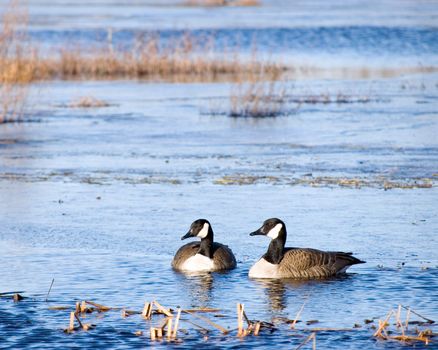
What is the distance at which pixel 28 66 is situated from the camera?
25953 mm

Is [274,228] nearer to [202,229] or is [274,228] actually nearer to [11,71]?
[202,229]

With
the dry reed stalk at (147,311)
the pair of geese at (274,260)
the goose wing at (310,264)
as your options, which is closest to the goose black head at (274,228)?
the pair of geese at (274,260)

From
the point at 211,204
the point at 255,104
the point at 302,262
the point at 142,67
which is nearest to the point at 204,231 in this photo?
the point at 302,262

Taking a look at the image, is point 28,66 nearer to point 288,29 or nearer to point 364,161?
point 364,161

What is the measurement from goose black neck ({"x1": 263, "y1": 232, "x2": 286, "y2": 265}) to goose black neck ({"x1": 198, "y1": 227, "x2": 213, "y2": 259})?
2.09 ft

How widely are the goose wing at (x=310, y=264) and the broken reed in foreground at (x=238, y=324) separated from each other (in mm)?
1384

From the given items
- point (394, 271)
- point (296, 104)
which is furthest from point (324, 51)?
point (394, 271)

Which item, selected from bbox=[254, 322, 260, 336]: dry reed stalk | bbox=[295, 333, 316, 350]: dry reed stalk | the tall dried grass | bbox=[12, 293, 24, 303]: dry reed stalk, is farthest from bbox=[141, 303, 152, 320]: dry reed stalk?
the tall dried grass

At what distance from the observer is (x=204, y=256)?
432 inches

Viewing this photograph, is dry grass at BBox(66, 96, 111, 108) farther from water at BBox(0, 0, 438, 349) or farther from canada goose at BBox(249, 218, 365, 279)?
canada goose at BBox(249, 218, 365, 279)

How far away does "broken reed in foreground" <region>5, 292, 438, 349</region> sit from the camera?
8.15 m

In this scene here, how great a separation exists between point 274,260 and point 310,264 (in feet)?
1.19

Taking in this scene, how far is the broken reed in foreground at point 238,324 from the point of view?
26.7 feet

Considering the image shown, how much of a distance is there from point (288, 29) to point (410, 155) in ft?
105
